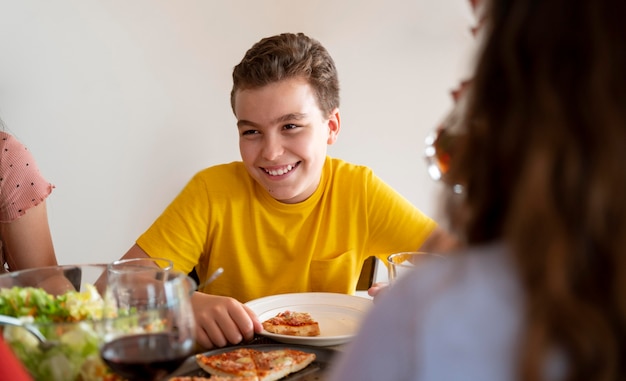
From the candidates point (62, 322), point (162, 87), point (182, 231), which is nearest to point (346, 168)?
point (182, 231)

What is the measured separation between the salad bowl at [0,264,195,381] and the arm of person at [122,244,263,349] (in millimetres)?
307

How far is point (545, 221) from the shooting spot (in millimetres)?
542

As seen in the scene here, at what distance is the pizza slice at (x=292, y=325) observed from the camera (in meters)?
1.43

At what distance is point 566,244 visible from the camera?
21.4 inches

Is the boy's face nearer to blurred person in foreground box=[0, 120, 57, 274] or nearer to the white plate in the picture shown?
the white plate

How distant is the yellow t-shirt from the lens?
1924mm

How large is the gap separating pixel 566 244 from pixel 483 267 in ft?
0.23

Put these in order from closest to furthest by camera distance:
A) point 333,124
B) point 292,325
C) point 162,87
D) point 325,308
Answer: point 292,325 → point 325,308 → point 333,124 → point 162,87

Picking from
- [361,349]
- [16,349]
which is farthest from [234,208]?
[361,349]

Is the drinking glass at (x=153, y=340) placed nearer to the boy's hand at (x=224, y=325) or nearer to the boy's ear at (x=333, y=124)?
the boy's hand at (x=224, y=325)

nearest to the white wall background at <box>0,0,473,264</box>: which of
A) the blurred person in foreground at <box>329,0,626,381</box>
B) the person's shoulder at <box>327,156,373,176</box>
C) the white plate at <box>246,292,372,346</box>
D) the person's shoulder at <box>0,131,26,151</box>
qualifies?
the person's shoulder at <box>0,131,26,151</box>

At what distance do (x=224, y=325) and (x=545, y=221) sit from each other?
93 centimetres

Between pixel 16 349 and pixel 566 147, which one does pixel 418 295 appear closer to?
pixel 566 147

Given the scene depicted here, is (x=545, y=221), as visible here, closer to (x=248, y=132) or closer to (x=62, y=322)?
(x=62, y=322)
